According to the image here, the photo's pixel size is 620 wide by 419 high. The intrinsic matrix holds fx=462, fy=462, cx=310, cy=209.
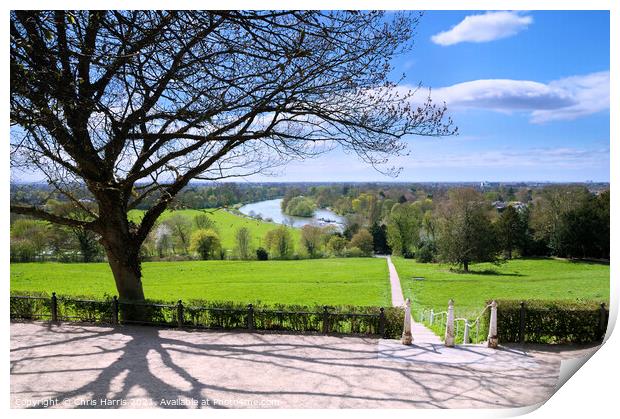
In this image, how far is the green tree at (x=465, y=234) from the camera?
8.55 metres

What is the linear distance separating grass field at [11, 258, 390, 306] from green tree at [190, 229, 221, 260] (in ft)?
0.64

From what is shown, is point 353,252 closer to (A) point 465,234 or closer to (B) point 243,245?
(A) point 465,234

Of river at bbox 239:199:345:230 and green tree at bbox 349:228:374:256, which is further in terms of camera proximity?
green tree at bbox 349:228:374:256

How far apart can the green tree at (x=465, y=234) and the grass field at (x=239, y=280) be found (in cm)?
133

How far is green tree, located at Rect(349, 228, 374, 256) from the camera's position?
9.11 meters

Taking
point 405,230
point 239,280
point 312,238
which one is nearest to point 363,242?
point 405,230

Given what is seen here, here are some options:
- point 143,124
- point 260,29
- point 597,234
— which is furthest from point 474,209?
point 143,124

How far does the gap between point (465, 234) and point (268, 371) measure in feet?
16.7

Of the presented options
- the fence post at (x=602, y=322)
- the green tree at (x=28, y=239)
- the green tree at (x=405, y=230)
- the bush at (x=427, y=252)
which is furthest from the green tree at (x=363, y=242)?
the green tree at (x=28, y=239)

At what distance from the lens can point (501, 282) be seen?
862cm

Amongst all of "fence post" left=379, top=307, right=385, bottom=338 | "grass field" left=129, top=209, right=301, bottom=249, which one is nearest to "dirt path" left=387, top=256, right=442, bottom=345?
"fence post" left=379, top=307, right=385, bottom=338

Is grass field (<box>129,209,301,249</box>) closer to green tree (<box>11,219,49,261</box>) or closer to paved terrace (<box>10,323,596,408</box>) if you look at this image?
green tree (<box>11,219,49,261</box>)

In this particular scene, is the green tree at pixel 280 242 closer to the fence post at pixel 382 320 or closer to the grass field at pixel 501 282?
the grass field at pixel 501 282

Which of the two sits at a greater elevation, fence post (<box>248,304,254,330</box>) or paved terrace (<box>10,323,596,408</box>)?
fence post (<box>248,304,254,330</box>)
